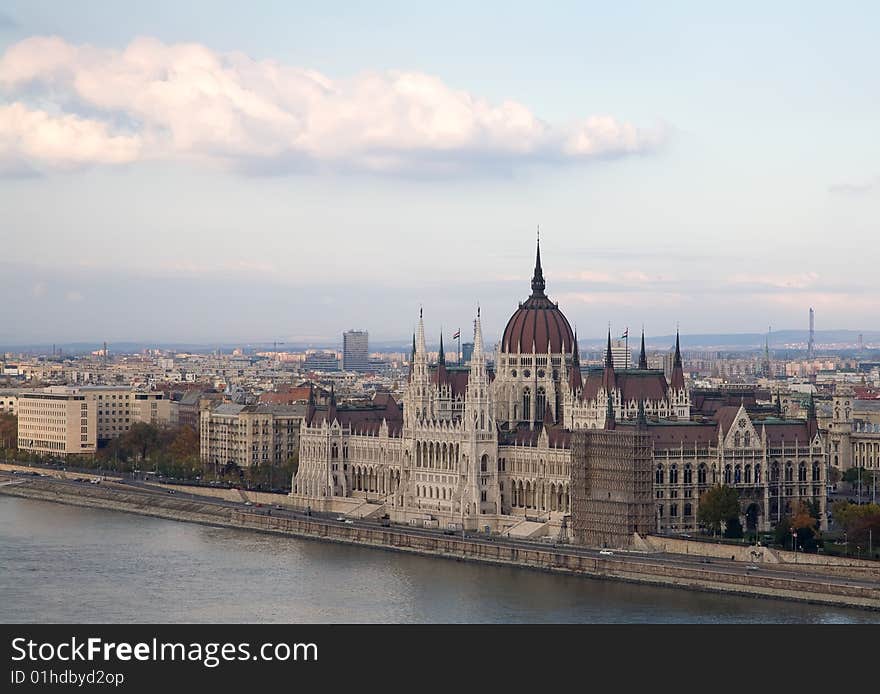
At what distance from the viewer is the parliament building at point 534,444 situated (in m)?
92.1

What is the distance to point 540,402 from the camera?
355ft

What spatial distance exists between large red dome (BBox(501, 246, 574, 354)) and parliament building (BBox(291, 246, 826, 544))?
2.7 inches

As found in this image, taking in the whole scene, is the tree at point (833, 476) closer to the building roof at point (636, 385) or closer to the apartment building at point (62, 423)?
the building roof at point (636, 385)

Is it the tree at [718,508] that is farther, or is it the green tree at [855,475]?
the green tree at [855,475]

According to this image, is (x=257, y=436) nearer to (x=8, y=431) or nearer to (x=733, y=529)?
(x=8, y=431)

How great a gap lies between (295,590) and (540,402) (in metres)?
29.6

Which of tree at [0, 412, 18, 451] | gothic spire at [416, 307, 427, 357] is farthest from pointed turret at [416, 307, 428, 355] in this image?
tree at [0, 412, 18, 451]

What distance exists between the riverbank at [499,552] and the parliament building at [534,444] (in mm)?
3784

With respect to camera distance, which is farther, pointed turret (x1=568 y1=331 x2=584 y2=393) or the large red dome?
the large red dome

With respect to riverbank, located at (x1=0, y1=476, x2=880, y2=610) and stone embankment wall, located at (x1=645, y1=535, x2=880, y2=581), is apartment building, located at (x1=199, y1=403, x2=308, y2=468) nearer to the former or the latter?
riverbank, located at (x1=0, y1=476, x2=880, y2=610)

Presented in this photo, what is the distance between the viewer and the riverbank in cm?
7669

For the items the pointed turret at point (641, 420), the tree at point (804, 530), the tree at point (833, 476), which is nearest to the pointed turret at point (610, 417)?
the pointed turret at point (641, 420)

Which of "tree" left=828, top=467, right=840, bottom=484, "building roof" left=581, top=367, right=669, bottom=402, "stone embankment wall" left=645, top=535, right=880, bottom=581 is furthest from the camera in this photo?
"tree" left=828, top=467, right=840, bottom=484
